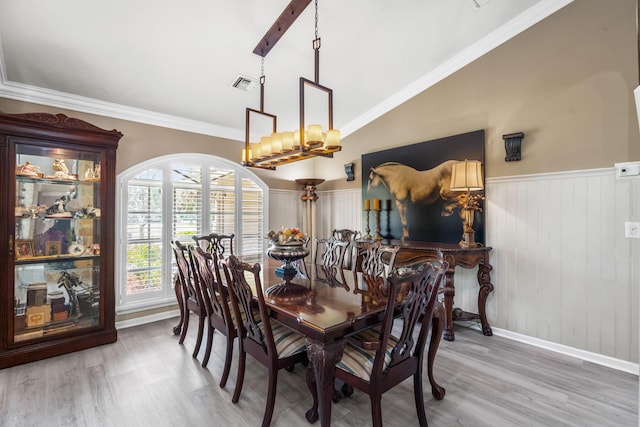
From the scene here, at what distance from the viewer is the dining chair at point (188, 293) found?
2.70m

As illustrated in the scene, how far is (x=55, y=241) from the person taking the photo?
2.89 meters

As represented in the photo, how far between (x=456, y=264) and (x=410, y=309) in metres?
1.68

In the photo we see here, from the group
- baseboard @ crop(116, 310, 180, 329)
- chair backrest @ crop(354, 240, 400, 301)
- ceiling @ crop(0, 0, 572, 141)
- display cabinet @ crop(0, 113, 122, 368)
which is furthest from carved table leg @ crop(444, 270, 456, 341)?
display cabinet @ crop(0, 113, 122, 368)

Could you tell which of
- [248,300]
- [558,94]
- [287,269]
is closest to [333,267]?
[287,269]

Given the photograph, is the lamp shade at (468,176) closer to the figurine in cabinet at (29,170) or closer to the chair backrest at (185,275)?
the chair backrest at (185,275)

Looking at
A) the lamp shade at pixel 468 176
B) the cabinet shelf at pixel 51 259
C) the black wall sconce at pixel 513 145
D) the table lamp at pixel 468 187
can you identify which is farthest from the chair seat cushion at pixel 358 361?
the cabinet shelf at pixel 51 259

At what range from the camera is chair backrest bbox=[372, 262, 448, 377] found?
4.90ft

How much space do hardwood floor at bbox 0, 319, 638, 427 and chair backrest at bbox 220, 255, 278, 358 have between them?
51 cm

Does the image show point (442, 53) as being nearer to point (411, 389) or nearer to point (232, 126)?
point (232, 126)

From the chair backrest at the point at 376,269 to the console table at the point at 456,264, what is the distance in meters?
0.37

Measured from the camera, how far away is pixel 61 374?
246 centimetres

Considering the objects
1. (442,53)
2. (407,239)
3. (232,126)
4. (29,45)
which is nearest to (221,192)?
(232,126)

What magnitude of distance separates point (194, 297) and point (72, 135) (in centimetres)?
192

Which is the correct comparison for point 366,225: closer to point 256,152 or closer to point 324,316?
point 256,152
